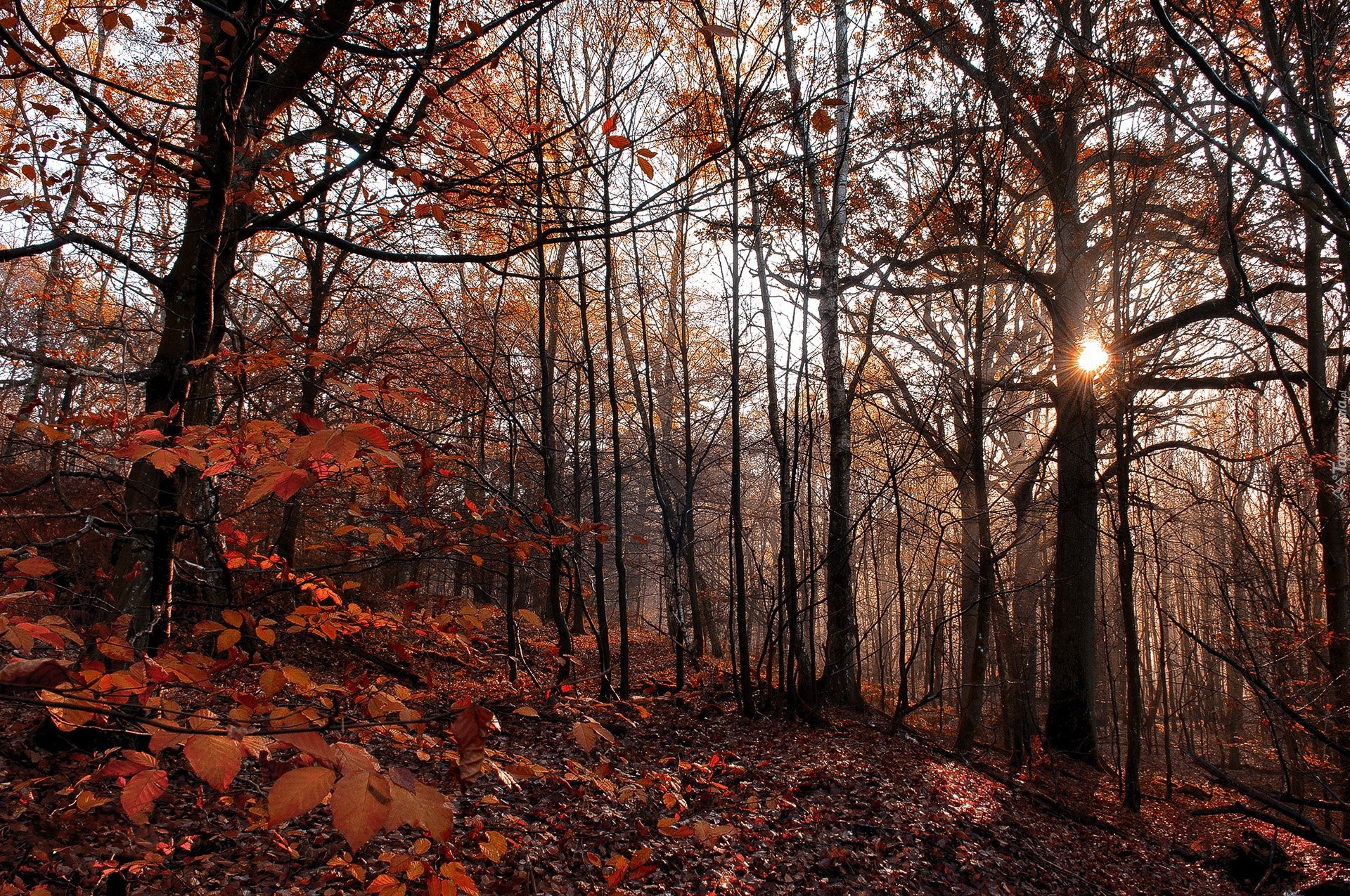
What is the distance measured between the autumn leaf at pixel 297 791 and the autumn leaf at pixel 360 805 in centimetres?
3

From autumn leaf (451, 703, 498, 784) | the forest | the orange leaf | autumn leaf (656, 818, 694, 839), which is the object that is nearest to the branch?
the forest

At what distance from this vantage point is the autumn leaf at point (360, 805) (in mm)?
1174

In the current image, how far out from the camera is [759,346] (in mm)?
11031

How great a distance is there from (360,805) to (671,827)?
1.36 metres

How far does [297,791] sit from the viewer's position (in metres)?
1.25

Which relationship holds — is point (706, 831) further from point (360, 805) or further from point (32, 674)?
point (32, 674)

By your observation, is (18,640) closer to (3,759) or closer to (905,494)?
(3,759)

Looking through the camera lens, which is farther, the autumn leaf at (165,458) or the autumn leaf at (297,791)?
the autumn leaf at (165,458)

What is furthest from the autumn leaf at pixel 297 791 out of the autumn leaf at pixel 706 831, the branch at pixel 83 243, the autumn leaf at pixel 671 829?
the branch at pixel 83 243

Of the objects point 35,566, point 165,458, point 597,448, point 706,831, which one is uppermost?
point 597,448

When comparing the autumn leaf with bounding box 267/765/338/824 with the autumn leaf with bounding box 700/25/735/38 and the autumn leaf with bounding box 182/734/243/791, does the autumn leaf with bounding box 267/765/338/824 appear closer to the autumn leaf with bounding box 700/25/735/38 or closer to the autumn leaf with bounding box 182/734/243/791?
the autumn leaf with bounding box 182/734/243/791

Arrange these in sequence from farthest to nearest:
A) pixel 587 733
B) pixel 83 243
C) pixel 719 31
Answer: pixel 83 243 → pixel 587 733 → pixel 719 31

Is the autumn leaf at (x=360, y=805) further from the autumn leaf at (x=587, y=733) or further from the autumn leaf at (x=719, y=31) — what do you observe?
the autumn leaf at (x=719, y=31)

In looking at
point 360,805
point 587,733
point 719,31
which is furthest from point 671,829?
point 719,31
